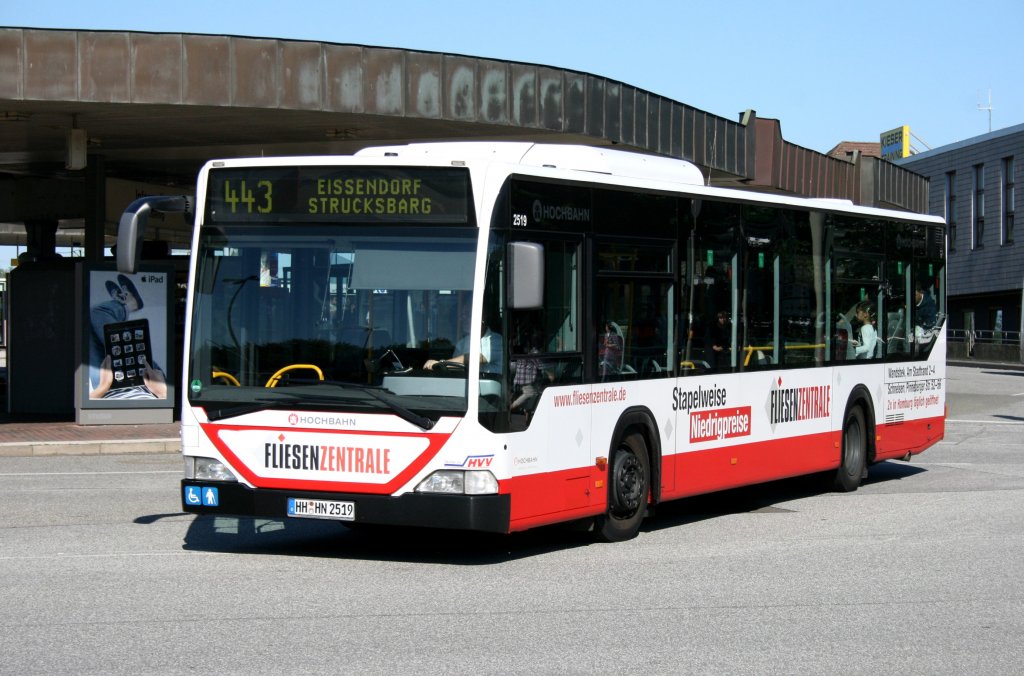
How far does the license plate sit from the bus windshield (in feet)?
2.04

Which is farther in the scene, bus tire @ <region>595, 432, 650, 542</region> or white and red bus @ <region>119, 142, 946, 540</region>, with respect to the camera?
bus tire @ <region>595, 432, 650, 542</region>

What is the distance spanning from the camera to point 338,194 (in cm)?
940

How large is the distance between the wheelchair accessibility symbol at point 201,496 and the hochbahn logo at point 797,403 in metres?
5.46

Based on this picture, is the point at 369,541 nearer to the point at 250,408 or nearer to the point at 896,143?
the point at 250,408

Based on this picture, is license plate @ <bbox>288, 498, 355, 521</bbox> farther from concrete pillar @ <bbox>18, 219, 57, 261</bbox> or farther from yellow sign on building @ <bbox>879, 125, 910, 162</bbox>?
yellow sign on building @ <bbox>879, 125, 910, 162</bbox>

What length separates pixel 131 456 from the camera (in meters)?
18.4

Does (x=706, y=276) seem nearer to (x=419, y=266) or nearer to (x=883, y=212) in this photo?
(x=419, y=266)

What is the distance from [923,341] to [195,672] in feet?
38.4

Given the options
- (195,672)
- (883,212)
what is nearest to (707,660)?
(195,672)

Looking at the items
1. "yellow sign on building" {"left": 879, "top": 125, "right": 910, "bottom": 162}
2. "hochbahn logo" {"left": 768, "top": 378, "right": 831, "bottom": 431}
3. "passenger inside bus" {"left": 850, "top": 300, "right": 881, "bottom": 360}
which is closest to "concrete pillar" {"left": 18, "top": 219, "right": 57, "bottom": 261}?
"passenger inside bus" {"left": 850, "top": 300, "right": 881, "bottom": 360}

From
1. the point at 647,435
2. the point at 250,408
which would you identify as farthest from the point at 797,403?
the point at 250,408

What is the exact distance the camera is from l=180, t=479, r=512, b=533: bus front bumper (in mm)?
9023

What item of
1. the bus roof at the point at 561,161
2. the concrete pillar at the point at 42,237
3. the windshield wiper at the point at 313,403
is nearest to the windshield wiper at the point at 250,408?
the windshield wiper at the point at 313,403

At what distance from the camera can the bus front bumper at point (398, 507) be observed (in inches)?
355
